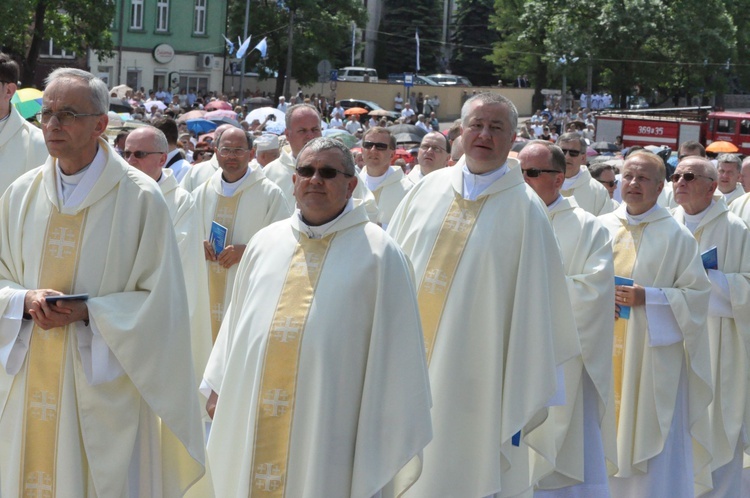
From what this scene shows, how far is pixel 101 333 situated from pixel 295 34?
48.5 m

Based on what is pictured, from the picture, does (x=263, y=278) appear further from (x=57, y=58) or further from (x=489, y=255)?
(x=57, y=58)

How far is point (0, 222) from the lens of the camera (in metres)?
4.86

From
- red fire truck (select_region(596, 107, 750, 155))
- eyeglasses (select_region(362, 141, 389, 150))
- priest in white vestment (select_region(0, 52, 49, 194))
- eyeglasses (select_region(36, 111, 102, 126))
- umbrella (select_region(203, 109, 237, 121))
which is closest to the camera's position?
eyeglasses (select_region(36, 111, 102, 126))

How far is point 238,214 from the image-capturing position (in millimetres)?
8391

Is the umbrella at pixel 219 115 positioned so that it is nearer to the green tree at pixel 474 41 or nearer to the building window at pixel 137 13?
the building window at pixel 137 13

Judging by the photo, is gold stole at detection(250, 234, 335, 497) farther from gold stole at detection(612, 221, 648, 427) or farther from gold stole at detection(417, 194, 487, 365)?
gold stole at detection(612, 221, 648, 427)

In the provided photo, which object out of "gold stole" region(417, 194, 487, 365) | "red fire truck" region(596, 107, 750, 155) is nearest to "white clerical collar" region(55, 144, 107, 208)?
"gold stole" region(417, 194, 487, 365)

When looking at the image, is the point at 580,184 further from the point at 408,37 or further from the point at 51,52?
the point at 408,37

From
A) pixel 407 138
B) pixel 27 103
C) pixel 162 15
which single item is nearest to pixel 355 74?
pixel 162 15

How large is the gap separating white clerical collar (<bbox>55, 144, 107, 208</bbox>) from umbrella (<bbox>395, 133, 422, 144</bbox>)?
18.0 meters

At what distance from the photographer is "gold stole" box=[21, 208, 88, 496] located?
4684 millimetres

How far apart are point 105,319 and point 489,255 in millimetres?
2016

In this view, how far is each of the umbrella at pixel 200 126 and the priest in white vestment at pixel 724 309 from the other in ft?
52.8

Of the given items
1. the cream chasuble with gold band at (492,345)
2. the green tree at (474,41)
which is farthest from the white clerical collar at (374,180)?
the green tree at (474,41)
